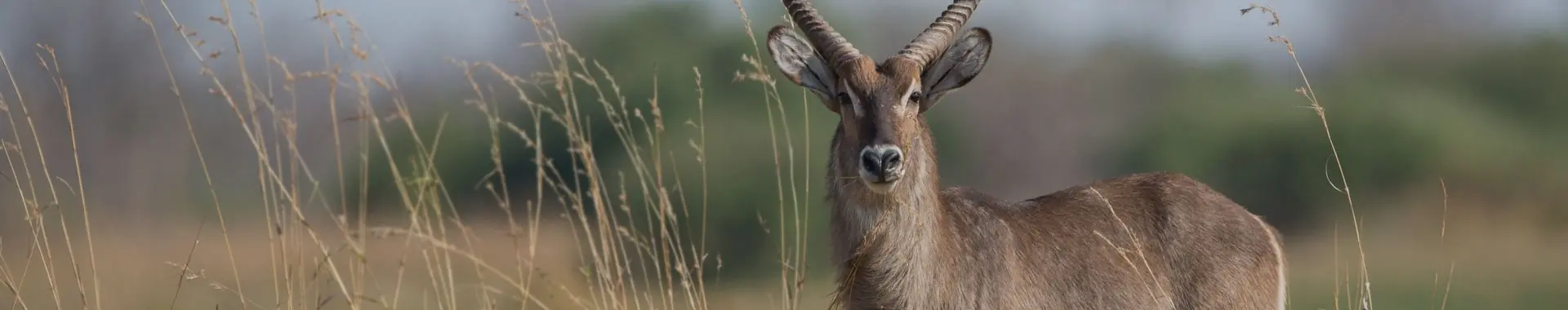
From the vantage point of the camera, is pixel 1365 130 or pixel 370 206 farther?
pixel 1365 130

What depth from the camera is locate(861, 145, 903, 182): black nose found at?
15.5 feet

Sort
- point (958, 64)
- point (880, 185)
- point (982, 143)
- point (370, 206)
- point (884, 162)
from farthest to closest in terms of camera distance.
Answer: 1. point (982, 143)
2. point (370, 206)
3. point (958, 64)
4. point (880, 185)
5. point (884, 162)

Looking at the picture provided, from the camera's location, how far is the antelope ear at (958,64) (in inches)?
213

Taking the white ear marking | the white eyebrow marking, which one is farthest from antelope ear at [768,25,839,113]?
the white eyebrow marking

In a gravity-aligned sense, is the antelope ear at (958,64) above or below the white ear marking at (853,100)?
above

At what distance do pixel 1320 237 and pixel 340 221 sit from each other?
495 inches

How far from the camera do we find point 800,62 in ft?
17.9

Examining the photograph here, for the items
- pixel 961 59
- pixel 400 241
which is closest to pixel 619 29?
pixel 400 241

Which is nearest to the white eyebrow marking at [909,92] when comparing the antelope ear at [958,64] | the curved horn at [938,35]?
the curved horn at [938,35]

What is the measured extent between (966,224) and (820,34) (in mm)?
899

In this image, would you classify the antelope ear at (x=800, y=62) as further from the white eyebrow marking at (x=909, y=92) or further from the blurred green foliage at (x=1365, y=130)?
the blurred green foliage at (x=1365, y=130)

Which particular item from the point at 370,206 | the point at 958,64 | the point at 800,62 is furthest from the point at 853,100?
the point at 370,206

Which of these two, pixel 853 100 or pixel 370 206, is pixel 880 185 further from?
pixel 370 206

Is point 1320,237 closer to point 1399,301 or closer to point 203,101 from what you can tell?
point 1399,301
